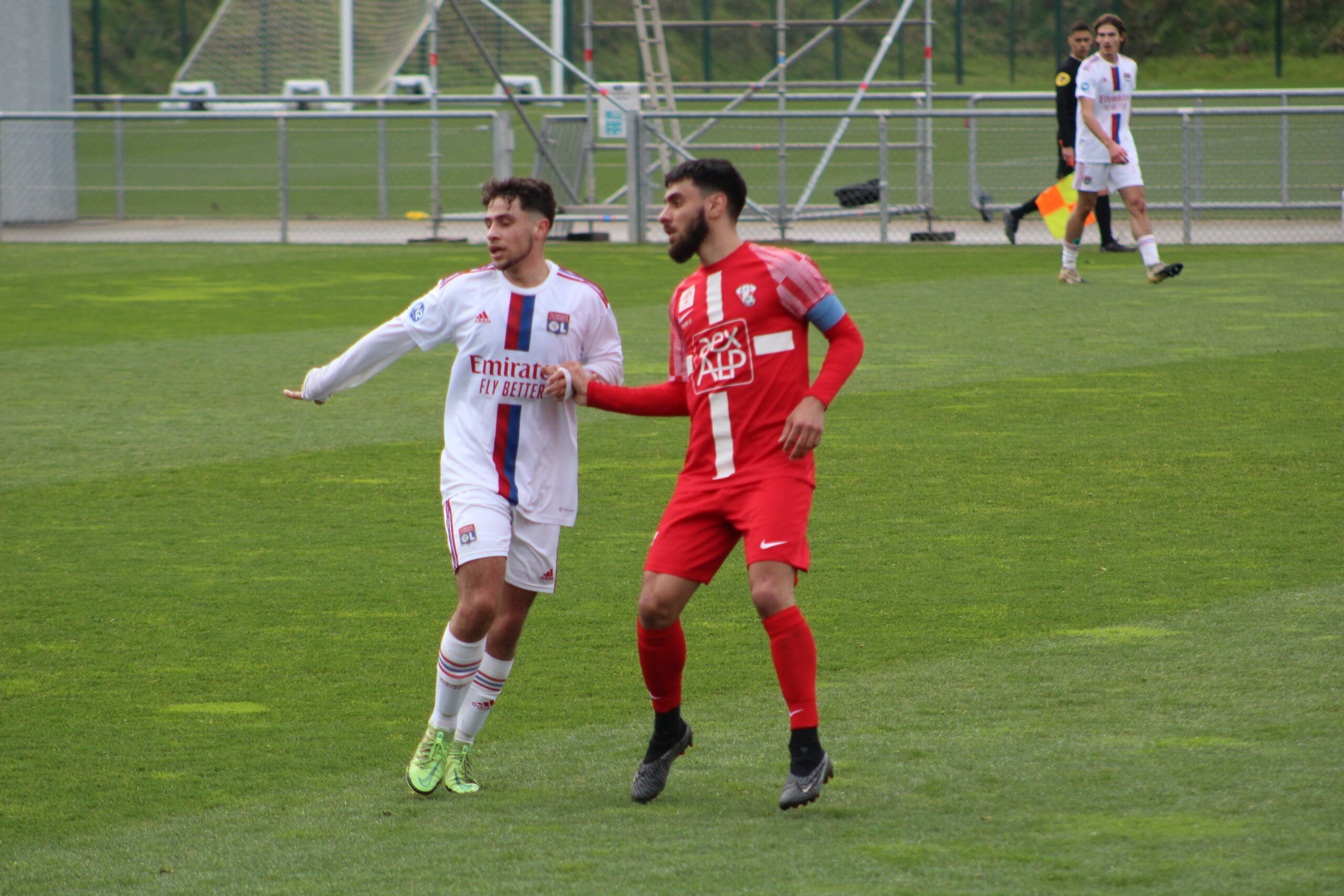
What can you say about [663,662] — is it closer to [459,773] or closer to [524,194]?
[459,773]

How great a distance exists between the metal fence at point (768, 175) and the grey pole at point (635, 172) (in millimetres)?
27

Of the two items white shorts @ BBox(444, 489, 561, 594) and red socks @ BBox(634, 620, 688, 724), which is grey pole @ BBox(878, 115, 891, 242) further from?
red socks @ BBox(634, 620, 688, 724)

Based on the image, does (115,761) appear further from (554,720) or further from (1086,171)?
(1086,171)

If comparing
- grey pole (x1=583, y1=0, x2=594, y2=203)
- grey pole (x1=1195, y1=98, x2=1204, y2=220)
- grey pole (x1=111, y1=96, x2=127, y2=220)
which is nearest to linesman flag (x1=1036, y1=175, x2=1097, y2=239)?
grey pole (x1=1195, y1=98, x2=1204, y2=220)

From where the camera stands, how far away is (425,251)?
66.1 ft

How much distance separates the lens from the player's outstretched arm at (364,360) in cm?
461

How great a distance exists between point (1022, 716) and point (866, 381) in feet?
20.9

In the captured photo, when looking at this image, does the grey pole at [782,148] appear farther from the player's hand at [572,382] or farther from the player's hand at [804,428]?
the player's hand at [804,428]

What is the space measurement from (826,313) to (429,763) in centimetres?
163

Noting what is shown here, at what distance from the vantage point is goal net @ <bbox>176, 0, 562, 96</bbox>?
106 ft

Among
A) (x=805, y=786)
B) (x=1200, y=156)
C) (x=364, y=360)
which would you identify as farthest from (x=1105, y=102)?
(x=805, y=786)

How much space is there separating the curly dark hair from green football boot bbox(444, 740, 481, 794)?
1500 mm

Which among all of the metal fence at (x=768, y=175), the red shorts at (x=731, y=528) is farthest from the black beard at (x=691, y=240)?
the metal fence at (x=768, y=175)

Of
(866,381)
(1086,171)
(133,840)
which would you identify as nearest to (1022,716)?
(133,840)
